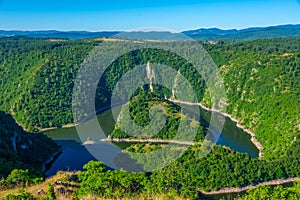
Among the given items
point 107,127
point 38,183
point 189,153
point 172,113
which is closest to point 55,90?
point 107,127

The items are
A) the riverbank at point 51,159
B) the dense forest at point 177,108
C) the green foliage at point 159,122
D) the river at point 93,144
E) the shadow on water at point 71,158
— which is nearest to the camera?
the dense forest at point 177,108

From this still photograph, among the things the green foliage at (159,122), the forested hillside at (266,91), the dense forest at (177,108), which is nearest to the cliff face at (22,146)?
the dense forest at (177,108)

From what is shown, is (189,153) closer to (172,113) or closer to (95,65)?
(172,113)

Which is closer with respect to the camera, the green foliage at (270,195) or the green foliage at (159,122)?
the green foliage at (270,195)

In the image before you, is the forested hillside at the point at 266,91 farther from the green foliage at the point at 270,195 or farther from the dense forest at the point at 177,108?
the green foliage at the point at 270,195

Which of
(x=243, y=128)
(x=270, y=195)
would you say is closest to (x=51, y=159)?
(x=243, y=128)

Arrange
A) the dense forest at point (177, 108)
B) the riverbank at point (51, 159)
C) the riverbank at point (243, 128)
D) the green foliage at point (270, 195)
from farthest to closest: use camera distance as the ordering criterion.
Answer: the riverbank at point (243, 128) → the riverbank at point (51, 159) → the dense forest at point (177, 108) → the green foliage at point (270, 195)
